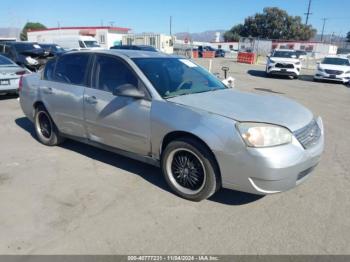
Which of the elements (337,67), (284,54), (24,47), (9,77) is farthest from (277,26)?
(9,77)

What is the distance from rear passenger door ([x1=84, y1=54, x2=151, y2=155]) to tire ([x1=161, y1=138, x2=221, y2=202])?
1.27ft

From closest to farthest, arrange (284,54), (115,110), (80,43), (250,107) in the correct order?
(250,107) < (115,110) < (284,54) < (80,43)

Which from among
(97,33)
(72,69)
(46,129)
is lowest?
(46,129)

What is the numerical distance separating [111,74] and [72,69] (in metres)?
0.96

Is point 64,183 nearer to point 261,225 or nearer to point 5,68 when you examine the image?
point 261,225

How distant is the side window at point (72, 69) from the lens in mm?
4848

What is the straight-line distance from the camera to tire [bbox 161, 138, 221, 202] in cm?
357

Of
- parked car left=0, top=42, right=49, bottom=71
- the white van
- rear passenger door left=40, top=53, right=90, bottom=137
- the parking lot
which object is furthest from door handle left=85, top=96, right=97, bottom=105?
the white van

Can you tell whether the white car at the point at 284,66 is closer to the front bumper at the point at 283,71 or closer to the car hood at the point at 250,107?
the front bumper at the point at 283,71

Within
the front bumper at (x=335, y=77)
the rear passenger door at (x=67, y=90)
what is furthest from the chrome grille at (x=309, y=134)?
the front bumper at (x=335, y=77)

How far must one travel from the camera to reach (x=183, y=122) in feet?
11.9

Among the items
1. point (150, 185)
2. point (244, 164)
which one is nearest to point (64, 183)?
point (150, 185)

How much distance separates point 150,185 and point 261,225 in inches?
59.5

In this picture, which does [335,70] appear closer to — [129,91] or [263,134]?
[263,134]
